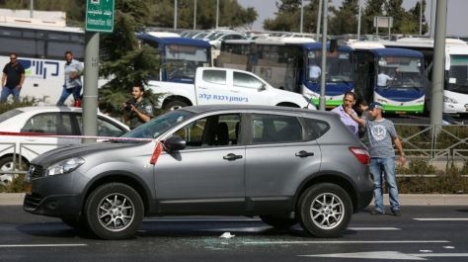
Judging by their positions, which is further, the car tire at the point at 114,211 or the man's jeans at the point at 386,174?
the man's jeans at the point at 386,174

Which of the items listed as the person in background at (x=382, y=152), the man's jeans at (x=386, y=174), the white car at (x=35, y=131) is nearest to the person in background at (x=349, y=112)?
the person in background at (x=382, y=152)

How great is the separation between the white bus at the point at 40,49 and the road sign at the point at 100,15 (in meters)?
19.5

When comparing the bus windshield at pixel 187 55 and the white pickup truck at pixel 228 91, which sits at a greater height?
the bus windshield at pixel 187 55

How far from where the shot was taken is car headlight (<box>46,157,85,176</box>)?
425 inches

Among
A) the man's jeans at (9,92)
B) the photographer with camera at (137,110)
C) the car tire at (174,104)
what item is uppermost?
the photographer with camera at (137,110)

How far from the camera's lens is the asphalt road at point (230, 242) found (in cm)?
1015

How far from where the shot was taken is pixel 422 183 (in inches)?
675

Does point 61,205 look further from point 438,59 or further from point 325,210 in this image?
point 438,59

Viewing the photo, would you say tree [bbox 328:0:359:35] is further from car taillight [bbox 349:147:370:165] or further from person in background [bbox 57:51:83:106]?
car taillight [bbox 349:147:370:165]

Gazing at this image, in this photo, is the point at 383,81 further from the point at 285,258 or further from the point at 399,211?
the point at 285,258

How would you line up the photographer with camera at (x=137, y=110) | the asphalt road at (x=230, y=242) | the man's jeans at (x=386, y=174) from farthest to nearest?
the photographer with camera at (x=137, y=110) → the man's jeans at (x=386, y=174) → the asphalt road at (x=230, y=242)

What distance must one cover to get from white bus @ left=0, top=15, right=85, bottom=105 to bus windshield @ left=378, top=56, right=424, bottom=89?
1304 centimetres

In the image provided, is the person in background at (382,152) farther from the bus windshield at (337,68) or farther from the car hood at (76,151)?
the bus windshield at (337,68)

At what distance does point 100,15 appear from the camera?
48.3 feet
